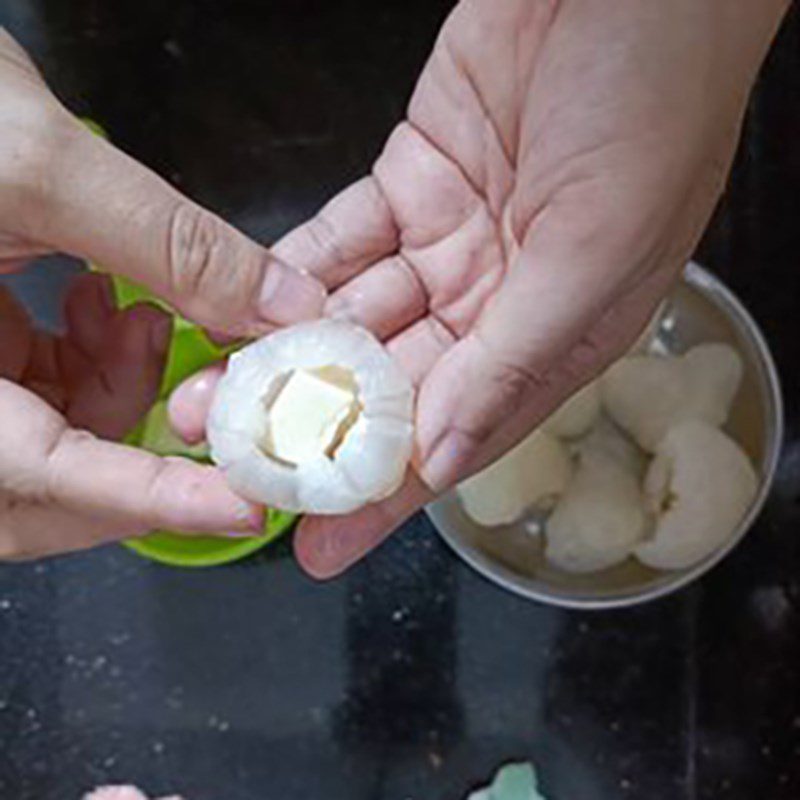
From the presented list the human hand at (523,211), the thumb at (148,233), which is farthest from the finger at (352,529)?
the thumb at (148,233)

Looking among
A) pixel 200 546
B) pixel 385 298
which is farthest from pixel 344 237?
pixel 200 546

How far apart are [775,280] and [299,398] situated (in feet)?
1.43

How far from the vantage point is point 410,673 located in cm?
98

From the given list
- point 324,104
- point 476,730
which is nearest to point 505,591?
point 476,730

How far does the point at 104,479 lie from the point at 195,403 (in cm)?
7

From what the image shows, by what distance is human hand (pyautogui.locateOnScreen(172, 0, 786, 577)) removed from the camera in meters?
0.72

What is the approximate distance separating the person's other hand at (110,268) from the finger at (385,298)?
4cm

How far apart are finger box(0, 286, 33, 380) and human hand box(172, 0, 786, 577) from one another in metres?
0.17

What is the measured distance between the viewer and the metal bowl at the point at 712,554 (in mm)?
952

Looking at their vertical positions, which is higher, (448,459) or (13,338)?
(448,459)

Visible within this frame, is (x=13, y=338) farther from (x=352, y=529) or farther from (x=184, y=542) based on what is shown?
(x=352, y=529)

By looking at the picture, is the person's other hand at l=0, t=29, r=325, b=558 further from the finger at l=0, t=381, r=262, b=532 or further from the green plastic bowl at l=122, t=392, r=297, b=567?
the green plastic bowl at l=122, t=392, r=297, b=567

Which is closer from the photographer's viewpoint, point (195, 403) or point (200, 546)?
point (195, 403)

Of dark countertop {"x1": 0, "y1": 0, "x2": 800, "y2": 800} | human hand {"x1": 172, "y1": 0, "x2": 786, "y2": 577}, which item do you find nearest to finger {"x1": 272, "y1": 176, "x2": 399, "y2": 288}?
human hand {"x1": 172, "y1": 0, "x2": 786, "y2": 577}
